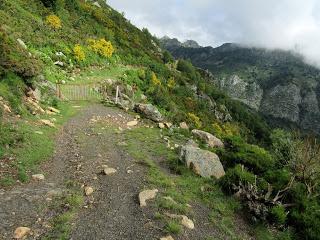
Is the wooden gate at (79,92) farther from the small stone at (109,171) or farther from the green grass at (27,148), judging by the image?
the small stone at (109,171)

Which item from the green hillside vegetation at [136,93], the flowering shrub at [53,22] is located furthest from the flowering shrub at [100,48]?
the flowering shrub at [53,22]

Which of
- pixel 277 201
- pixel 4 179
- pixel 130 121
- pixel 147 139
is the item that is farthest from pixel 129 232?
pixel 130 121

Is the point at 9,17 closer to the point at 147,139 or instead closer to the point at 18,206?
the point at 147,139

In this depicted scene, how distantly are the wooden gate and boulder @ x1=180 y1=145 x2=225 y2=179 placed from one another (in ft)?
44.2

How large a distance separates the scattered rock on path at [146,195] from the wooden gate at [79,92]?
620 inches

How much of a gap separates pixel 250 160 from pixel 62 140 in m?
7.91

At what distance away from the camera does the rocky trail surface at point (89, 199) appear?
8938 mm

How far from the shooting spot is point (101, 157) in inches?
571

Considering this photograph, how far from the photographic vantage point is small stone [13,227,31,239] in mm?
8359

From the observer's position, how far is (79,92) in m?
27.7

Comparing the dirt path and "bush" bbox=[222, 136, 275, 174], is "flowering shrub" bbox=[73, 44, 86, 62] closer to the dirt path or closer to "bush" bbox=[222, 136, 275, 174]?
the dirt path

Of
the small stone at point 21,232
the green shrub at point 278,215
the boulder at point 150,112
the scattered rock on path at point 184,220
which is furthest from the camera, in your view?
the boulder at point 150,112

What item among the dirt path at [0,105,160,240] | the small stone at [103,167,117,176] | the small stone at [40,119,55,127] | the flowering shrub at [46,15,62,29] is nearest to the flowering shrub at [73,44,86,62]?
the flowering shrub at [46,15,62,29]

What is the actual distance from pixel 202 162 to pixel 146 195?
392cm
